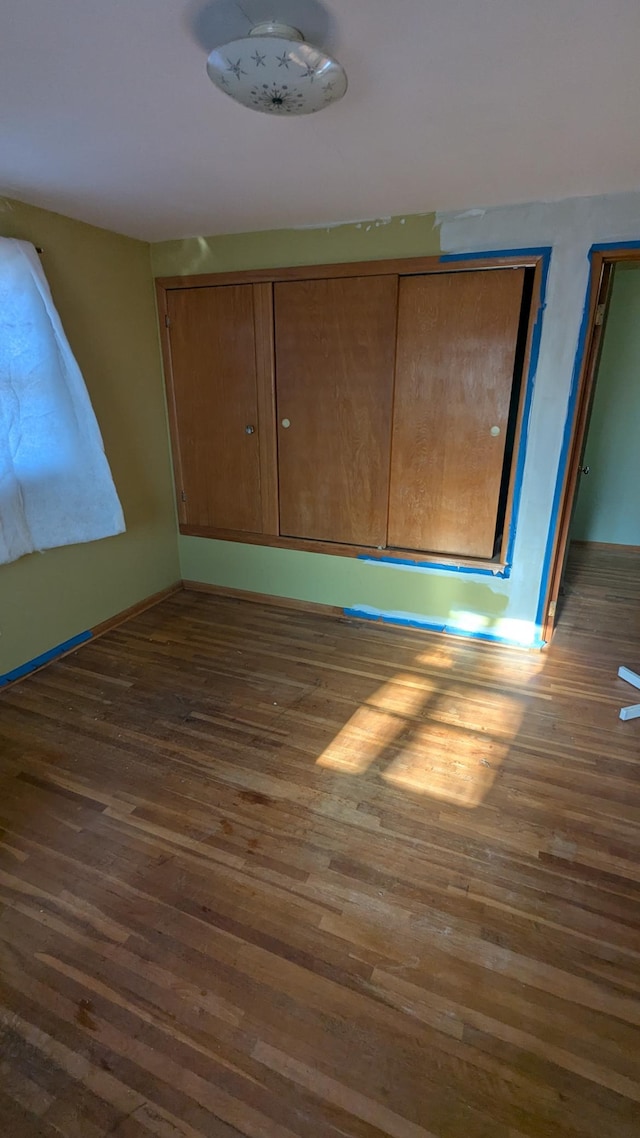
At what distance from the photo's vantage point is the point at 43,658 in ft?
9.39

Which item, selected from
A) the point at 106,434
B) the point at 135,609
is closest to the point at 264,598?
the point at 135,609

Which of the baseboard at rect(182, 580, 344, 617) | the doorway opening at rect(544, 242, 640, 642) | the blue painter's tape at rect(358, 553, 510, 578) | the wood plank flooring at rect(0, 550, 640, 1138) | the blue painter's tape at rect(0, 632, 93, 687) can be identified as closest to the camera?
the wood plank flooring at rect(0, 550, 640, 1138)

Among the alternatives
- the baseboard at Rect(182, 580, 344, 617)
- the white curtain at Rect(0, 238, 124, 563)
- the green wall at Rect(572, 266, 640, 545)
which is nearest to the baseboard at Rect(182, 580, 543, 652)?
the baseboard at Rect(182, 580, 344, 617)

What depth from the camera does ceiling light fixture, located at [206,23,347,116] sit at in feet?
4.00

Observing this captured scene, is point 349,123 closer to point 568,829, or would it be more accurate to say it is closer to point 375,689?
point 375,689

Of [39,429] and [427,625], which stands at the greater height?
[39,429]

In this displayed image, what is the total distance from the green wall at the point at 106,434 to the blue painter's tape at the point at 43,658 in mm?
28

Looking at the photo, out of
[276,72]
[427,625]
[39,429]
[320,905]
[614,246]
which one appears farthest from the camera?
[427,625]

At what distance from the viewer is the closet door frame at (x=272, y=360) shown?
258cm

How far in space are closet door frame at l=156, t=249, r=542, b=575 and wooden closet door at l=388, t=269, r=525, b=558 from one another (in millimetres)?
53

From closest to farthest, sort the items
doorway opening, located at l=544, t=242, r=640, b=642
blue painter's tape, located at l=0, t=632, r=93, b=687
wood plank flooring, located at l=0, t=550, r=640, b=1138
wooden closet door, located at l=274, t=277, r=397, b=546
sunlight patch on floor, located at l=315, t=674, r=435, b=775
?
1. wood plank flooring, located at l=0, t=550, r=640, b=1138
2. sunlight patch on floor, located at l=315, t=674, r=435, b=775
3. blue painter's tape, located at l=0, t=632, r=93, b=687
4. wooden closet door, located at l=274, t=277, r=397, b=546
5. doorway opening, located at l=544, t=242, r=640, b=642

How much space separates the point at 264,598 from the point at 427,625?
112 centimetres

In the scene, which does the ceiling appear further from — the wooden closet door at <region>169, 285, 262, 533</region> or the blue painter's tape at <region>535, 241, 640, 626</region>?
the wooden closet door at <region>169, 285, 262, 533</region>

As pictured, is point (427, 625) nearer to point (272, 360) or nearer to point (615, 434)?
point (272, 360)
